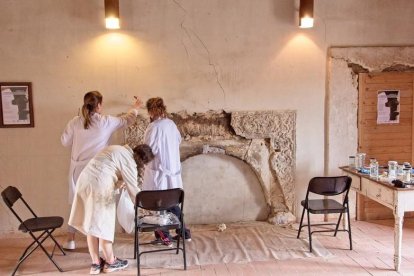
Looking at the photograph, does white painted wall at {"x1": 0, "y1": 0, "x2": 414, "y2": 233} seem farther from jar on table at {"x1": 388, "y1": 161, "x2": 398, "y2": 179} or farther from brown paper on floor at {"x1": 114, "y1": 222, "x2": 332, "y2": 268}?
jar on table at {"x1": 388, "y1": 161, "x2": 398, "y2": 179}

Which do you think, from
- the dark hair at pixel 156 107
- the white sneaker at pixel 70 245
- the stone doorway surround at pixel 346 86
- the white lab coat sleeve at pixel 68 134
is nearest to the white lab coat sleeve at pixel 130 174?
the dark hair at pixel 156 107

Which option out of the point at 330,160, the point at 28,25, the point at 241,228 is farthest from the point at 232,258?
the point at 28,25

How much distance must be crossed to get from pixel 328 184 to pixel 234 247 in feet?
3.65

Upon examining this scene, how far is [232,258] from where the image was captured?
3992mm

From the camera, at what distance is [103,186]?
3.42 meters

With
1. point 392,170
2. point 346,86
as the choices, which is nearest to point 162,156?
point 392,170

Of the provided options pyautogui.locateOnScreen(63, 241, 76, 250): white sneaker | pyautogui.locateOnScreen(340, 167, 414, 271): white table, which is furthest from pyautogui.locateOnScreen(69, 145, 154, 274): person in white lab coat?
pyautogui.locateOnScreen(340, 167, 414, 271): white table

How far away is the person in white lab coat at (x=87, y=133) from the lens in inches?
161

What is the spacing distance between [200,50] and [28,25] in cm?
184

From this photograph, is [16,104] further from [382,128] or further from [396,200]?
[382,128]

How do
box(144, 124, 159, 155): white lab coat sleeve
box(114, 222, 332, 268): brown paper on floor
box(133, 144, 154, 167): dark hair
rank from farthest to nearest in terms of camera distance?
1. box(144, 124, 159, 155): white lab coat sleeve
2. box(114, 222, 332, 268): brown paper on floor
3. box(133, 144, 154, 167): dark hair

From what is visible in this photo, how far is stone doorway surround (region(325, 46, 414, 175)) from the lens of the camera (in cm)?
493

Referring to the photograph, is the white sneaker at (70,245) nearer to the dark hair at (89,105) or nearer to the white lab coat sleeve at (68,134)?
the white lab coat sleeve at (68,134)

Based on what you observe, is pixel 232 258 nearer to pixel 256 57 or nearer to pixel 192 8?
pixel 256 57
